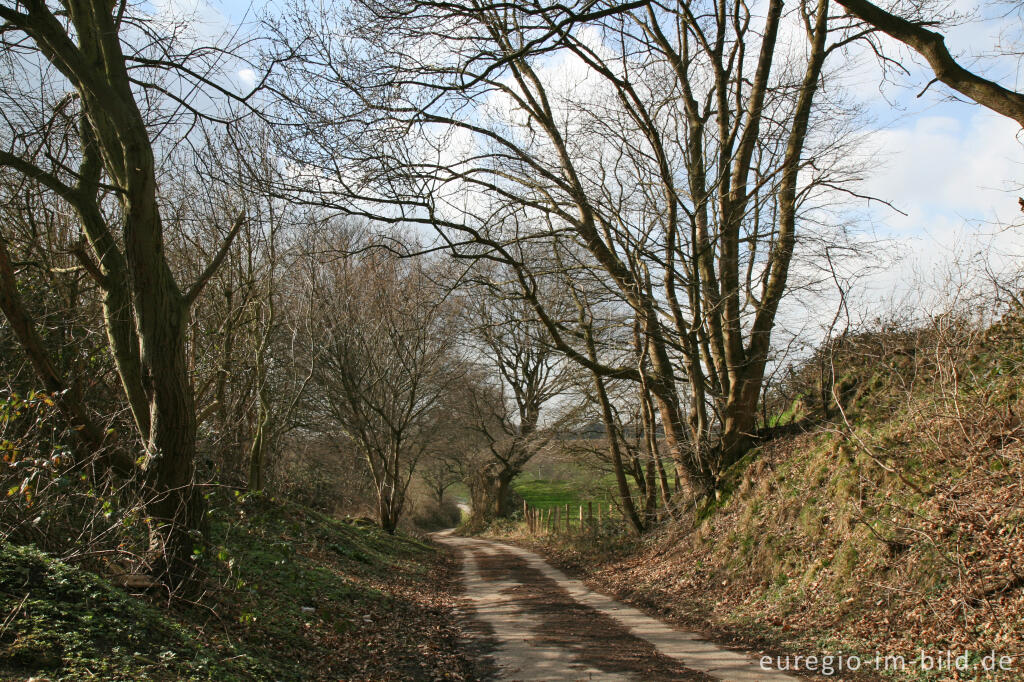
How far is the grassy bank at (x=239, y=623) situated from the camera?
415 cm

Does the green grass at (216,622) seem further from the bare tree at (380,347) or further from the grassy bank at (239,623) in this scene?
the bare tree at (380,347)

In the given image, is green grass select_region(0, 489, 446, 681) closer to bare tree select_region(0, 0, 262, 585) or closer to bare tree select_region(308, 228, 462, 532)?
bare tree select_region(0, 0, 262, 585)

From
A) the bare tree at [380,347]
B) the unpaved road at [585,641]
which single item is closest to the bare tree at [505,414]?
the bare tree at [380,347]

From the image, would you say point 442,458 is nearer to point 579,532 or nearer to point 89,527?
point 579,532

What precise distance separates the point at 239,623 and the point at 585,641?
399 centimetres

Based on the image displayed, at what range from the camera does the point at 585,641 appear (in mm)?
7668

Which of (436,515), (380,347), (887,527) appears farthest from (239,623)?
(436,515)

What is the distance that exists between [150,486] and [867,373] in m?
10.7

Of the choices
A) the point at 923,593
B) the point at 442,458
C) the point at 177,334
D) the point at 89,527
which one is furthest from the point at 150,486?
the point at 442,458

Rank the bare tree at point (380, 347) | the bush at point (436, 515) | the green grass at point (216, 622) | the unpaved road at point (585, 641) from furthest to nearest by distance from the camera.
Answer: the bush at point (436, 515), the bare tree at point (380, 347), the unpaved road at point (585, 641), the green grass at point (216, 622)

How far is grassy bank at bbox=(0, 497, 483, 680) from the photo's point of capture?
415 centimetres

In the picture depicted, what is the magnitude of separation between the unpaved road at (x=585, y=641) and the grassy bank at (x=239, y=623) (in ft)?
2.05

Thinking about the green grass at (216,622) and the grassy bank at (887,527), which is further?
the grassy bank at (887,527)

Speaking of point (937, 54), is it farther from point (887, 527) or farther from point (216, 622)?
point (216, 622)
